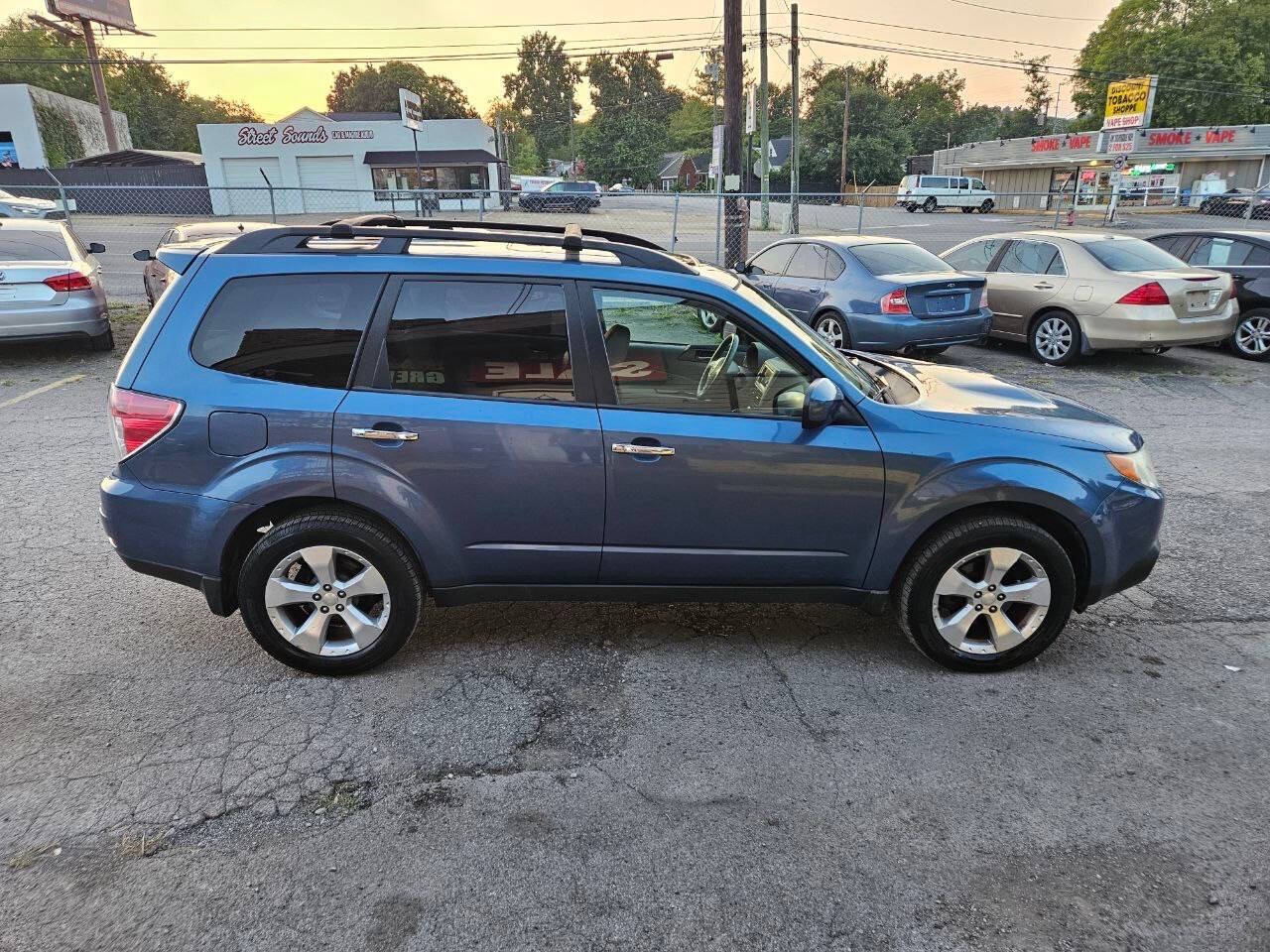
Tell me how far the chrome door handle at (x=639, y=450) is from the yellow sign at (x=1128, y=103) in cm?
4596

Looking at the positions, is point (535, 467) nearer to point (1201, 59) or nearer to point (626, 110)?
point (1201, 59)

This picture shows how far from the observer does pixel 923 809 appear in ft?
9.12

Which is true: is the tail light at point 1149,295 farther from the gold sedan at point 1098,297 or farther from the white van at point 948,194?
the white van at point 948,194

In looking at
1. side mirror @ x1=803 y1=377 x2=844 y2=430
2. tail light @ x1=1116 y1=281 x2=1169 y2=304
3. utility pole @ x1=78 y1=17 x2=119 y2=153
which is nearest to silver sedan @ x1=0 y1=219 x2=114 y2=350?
side mirror @ x1=803 y1=377 x2=844 y2=430

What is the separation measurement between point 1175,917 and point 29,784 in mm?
3678

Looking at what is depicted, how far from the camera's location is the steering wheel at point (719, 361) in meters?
3.52

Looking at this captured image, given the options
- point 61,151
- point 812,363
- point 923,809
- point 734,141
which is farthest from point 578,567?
point 61,151

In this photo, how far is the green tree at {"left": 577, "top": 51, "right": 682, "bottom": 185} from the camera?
84.3 m

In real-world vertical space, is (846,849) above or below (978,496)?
below

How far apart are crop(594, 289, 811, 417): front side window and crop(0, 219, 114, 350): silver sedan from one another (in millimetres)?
8329

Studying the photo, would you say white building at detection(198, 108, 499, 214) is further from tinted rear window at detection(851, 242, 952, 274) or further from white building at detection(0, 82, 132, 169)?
tinted rear window at detection(851, 242, 952, 274)

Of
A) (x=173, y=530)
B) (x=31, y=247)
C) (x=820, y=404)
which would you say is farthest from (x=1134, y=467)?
(x=31, y=247)

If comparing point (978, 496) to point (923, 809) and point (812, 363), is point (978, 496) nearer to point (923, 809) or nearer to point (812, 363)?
point (812, 363)

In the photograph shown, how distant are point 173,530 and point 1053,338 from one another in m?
9.94
